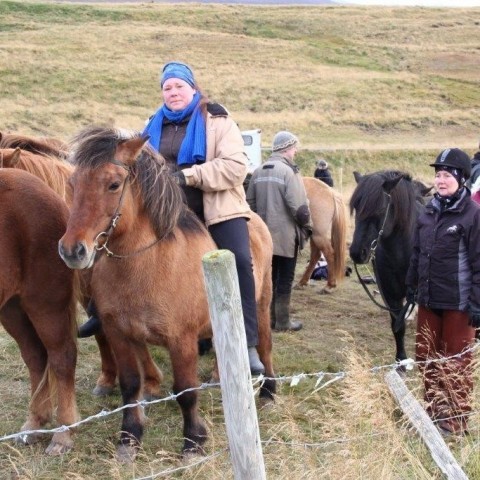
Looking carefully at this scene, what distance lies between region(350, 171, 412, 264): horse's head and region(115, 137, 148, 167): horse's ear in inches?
106

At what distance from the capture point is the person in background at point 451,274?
4230 millimetres

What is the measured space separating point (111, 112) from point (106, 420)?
2810cm

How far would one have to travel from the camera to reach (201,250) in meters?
4.15

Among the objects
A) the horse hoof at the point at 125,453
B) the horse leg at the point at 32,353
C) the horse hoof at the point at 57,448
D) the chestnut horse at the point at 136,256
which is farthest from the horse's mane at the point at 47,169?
the horse hoof at the point at 125,453

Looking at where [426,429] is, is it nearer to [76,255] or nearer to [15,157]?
[76,255]

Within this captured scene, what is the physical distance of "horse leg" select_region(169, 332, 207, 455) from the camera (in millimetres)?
3928

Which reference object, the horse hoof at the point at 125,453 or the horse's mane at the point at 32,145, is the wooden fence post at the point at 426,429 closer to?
the horse hoof at the point at 125,453

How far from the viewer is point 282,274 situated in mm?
7688

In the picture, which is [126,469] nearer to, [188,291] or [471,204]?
[188,291]

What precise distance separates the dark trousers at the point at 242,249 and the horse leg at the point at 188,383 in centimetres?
64

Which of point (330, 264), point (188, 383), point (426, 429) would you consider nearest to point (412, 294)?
point (426, 429)

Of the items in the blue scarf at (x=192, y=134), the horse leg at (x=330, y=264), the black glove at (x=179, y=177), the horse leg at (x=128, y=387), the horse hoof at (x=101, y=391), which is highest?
the blue scarf at (x=192, y=134)

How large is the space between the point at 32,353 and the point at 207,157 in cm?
173

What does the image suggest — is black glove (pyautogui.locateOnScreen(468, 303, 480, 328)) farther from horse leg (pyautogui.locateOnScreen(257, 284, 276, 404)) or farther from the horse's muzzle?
the horse's muzzle
